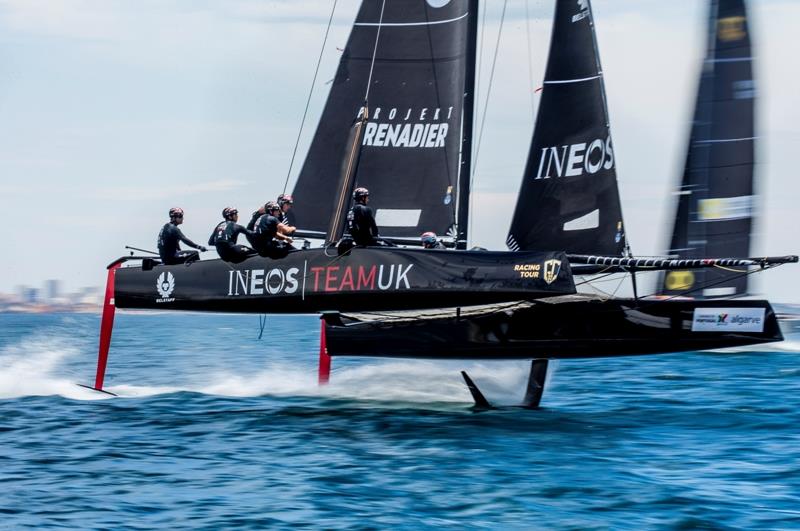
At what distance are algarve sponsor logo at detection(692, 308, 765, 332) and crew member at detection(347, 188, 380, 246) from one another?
370 cm

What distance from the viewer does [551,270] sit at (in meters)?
12.1

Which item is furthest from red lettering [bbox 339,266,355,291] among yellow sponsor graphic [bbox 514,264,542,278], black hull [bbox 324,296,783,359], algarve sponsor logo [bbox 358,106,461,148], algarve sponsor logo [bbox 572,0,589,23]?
algarve sponsor logo [bbox 572,0,589,23]

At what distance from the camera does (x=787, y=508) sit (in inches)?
325

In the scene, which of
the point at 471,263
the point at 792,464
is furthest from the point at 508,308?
the point at 792,464

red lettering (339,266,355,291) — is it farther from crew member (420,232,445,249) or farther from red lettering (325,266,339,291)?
crew member (420,232,445,249)

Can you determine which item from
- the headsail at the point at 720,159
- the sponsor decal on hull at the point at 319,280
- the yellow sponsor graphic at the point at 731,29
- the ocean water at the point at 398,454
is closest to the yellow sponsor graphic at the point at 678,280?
the headsail at the point at 720,159

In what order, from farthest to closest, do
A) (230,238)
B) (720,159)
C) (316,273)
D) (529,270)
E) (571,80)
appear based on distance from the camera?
(720,159) < (571,80) < (230,238) < (316,273) < (529,270)

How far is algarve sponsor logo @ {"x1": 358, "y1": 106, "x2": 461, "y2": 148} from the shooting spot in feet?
51.9

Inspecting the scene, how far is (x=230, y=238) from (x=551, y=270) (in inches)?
168

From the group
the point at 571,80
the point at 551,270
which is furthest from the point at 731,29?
the point at 551,270

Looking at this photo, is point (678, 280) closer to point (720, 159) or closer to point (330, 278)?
point (720, 159)

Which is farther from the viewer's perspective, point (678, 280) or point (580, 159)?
point (678, 280)

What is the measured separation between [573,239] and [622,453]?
184 inches

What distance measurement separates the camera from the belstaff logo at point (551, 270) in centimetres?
1209
